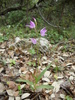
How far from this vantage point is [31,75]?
1653 millimetres

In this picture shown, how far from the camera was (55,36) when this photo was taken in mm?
3791

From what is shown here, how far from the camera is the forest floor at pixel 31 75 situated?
4.80 ft

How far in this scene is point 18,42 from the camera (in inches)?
105

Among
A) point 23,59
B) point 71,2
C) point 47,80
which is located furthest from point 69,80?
point 71,2

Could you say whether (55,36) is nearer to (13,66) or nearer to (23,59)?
(23,59)

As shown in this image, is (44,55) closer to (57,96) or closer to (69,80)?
(69,80)

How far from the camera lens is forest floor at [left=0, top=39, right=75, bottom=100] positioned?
146 centimetres

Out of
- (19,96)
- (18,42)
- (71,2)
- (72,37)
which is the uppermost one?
(71,2)

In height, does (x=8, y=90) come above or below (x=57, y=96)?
above

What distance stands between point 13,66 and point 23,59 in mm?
269

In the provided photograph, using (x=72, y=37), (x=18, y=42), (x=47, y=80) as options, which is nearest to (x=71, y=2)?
(x=72, y=37)

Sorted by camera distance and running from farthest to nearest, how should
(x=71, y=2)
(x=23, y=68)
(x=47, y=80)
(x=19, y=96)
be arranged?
1. (x=71, y=2)
2. (x=23, y=68)
3. (x=47, y=80)
4. (x=19, y=96)

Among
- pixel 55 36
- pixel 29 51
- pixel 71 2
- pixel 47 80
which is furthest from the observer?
pixel 71 2

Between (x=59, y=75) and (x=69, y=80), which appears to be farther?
(x=59, y=75)
